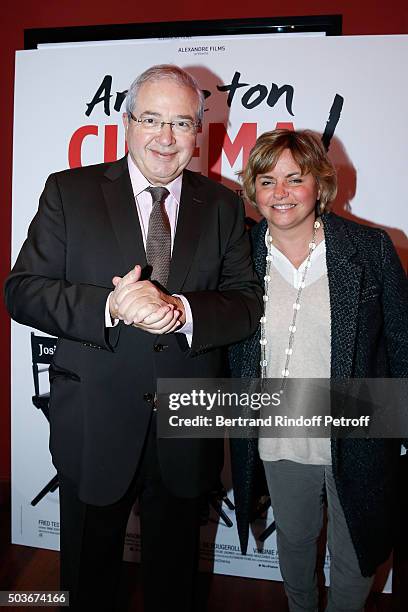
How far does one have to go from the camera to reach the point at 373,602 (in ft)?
7.10

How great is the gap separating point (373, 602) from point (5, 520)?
70.5 inches

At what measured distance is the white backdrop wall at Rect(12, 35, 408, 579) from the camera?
201 cm

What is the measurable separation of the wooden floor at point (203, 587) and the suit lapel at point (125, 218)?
59.2 inches

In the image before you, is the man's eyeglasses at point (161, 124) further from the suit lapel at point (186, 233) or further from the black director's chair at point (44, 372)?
the black director's chair at point (44, 372)

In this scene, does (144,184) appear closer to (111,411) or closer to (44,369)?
(111,411)

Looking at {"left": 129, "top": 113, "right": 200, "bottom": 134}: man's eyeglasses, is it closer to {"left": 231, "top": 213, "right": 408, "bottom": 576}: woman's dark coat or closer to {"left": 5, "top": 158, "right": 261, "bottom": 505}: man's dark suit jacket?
{"left": 5, "top": 158, "right": 261, "bottom": 505}: man's dark suit jacket

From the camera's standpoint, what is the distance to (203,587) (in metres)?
2.23

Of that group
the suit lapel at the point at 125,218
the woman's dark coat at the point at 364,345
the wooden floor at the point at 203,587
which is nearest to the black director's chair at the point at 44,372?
the wooden floor at the point at 203,587

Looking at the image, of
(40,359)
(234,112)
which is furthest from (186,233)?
(40,359)

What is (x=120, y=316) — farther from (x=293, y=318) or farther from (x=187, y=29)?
(x=187, y=29)

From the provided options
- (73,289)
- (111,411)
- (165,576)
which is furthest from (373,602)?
(73,289)

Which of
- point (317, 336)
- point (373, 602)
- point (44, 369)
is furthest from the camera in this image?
point (44, 369)

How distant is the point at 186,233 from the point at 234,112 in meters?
0.92

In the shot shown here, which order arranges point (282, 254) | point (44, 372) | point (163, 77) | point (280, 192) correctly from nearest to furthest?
point (163, 77)
point (280, 192)
point (282, 254)
point (44, 372)
